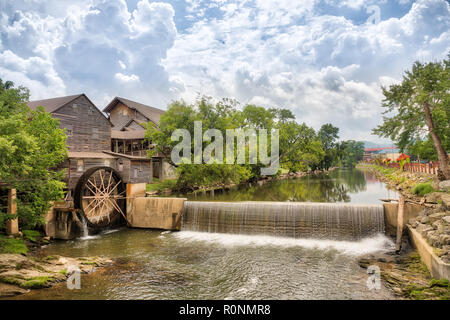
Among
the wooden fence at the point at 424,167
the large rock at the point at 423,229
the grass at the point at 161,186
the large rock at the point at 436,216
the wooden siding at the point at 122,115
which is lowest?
the large rock at the point at 423,229

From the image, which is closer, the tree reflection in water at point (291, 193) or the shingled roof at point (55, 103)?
the shingled roof at point (55, 103)

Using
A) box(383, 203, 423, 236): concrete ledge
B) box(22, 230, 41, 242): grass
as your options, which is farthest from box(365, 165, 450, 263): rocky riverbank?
box(22, 230, 41, 242): grass

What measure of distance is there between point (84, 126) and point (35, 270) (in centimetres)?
1540

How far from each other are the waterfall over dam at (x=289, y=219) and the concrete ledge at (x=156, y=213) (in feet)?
1.41

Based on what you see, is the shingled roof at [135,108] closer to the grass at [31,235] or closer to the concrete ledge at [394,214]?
the grass at [31,235]

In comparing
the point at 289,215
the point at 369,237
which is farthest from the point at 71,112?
the point at 369,237

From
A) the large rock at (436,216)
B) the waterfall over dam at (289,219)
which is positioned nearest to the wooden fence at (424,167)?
the waterfall over dam at (289,219)

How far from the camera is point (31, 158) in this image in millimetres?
10289

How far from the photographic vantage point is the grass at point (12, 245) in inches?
367

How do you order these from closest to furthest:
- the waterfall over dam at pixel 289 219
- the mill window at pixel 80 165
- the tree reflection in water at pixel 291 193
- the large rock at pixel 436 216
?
the large rock at pixel 436 216 → the waterfall over dam at pixel 289 219 → the mill window at pixel 80 165 → the tree reflection in water at pixel 291 193

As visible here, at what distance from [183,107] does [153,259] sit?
1693cm

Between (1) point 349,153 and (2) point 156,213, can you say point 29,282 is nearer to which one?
(2) point 156,213

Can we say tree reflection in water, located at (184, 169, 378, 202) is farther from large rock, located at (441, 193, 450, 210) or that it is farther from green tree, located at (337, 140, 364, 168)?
green tree, located at (337, 140, 364, 168)

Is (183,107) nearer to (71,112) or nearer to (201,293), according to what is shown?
(71,112)
